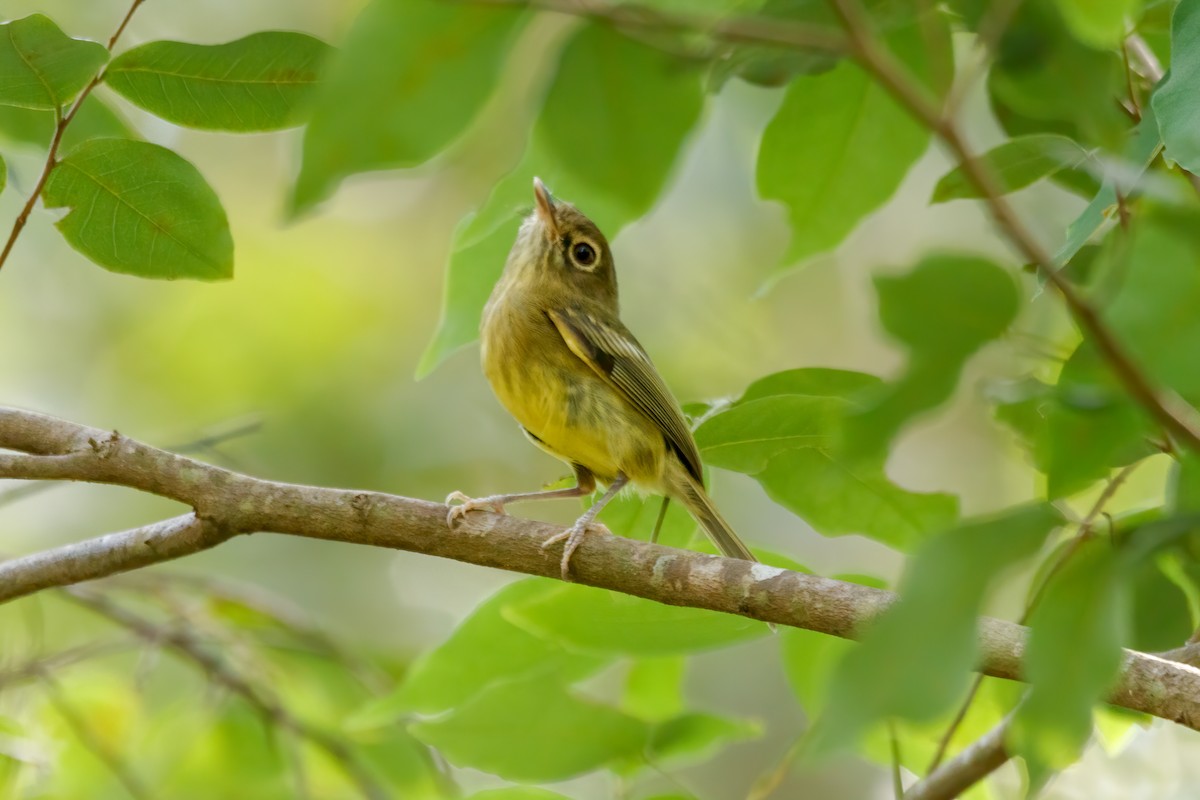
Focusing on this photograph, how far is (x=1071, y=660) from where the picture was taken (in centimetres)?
95

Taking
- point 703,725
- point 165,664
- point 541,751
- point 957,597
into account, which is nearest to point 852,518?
point 703,725

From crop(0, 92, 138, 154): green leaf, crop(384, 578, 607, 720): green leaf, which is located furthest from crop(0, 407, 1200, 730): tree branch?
crop(0, 92, 138, 154): green leaf

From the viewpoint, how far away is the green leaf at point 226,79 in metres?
1.89

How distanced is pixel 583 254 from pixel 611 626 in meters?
2.47

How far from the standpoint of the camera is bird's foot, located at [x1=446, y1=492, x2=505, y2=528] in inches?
99.7

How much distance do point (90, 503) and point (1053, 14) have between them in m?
7.81

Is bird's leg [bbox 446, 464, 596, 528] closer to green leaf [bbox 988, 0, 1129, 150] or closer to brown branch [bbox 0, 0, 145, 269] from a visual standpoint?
brown branch [bbox 0, 0, 145, 269]

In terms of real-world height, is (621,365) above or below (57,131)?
above

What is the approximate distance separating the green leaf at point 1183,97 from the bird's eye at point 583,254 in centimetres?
317

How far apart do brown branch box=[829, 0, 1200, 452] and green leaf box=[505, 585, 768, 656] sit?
1615mm

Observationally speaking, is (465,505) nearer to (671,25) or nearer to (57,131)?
(57,131)

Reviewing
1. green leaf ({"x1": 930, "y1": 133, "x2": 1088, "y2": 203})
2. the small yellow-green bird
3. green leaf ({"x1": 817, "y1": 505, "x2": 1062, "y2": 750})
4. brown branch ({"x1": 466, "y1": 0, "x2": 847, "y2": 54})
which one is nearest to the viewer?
green leaf ({"x1": 817, "y1": 505, "x2": 1062, "y2": 750})

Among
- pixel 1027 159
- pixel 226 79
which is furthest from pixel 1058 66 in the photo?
pixel 226 79

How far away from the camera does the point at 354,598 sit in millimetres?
8812
